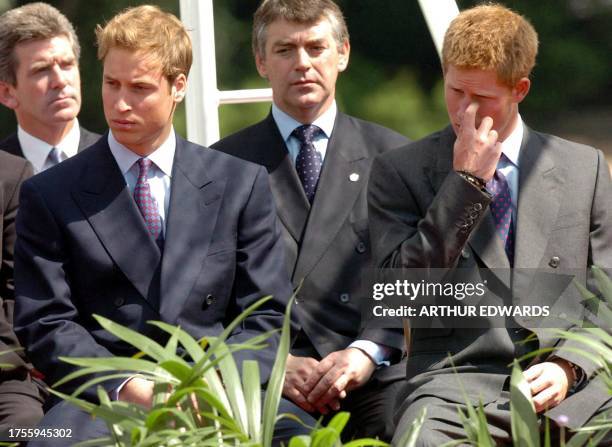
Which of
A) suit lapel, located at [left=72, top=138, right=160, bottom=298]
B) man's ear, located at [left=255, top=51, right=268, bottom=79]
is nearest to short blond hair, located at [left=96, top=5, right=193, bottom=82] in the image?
suit lapel, located at [left=72, top=138, right=160, bottom=298]

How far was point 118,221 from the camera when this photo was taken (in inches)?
167

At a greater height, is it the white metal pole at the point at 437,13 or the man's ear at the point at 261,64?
the white metal pole at the point at 437,13

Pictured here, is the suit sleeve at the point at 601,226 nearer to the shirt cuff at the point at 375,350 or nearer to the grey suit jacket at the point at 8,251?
the shirt cuff at the point at 375,350

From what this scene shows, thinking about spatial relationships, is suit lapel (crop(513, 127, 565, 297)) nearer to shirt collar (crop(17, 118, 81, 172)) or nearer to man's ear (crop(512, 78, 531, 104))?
man's ear (crop(512, 78, 531, 104))

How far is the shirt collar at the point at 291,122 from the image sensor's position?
16.1 feet

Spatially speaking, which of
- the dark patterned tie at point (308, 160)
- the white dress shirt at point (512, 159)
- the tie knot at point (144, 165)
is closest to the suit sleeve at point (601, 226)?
the white dress shirt at point (512, 159)

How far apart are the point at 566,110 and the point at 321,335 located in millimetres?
14048

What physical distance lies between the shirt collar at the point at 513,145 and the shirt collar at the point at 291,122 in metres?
0.88

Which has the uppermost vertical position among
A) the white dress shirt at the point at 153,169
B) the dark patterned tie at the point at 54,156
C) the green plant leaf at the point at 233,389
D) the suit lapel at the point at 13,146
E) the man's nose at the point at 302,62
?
the man's nose at the point at 302,62

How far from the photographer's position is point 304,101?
4859mm

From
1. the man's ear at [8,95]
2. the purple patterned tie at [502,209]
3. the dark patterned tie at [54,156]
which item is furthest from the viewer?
the man's ear at [8,95]

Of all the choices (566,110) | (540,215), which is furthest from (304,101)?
(566,110)

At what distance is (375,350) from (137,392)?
0.90 m

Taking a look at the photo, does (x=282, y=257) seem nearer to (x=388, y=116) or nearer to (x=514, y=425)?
(x=514, y=425)
